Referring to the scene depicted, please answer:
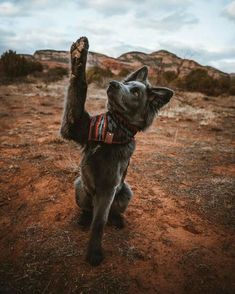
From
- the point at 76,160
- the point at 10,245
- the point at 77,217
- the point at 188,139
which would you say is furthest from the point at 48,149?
the point at 188,139

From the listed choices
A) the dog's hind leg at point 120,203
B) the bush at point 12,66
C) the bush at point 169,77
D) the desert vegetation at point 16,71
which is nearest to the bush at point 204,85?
the bush at point 169,77

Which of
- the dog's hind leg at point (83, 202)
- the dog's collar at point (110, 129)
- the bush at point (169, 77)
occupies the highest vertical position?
the bush at point (169, 77)

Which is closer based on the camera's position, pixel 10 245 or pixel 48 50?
pixel 10 245

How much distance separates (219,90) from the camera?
18.0 meters

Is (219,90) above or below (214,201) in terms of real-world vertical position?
above

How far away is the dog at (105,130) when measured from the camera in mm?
2371

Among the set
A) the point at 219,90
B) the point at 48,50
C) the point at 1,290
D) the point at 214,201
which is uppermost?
the point at 48,50

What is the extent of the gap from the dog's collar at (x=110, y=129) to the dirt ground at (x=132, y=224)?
1186 mm

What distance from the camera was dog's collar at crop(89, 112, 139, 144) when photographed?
2467mm

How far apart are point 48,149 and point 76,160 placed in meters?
0.75

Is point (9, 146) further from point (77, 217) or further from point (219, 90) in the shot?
point (219, 90)

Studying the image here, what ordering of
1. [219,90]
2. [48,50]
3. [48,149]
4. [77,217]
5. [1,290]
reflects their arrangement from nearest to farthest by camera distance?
1. [1,290]
2. [77,217]
3. [48,149]
4. [219,90]
5. [48,50]

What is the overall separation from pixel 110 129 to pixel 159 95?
627 mm

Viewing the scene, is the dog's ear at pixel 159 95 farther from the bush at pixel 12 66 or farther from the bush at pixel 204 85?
the bush at pixel 12 66
